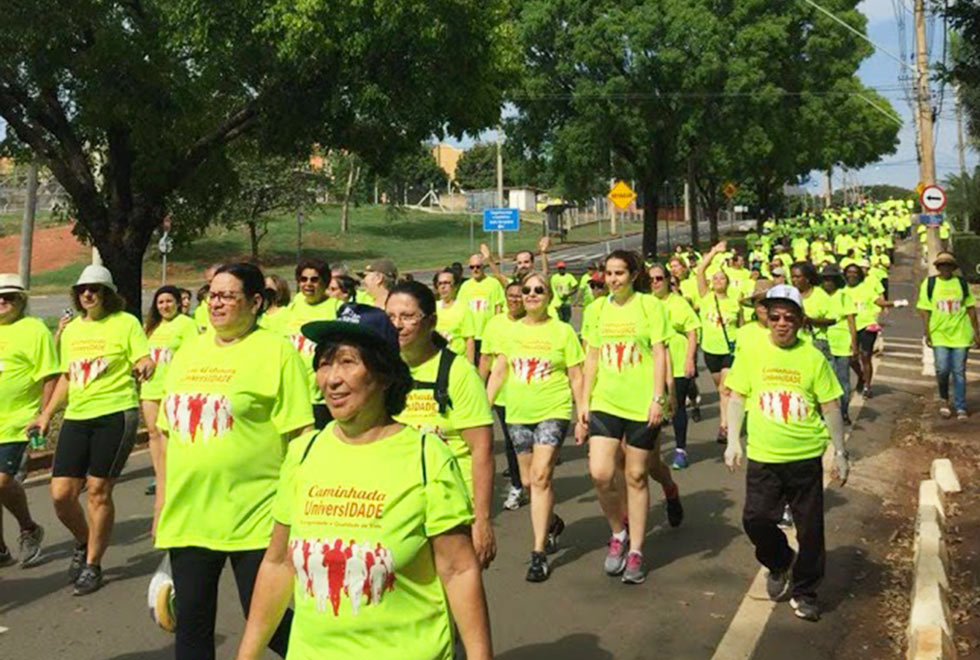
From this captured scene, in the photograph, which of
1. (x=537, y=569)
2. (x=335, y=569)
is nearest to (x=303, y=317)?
(x=537, y=569)

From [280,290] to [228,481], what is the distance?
4.53 metres

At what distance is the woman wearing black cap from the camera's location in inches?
104

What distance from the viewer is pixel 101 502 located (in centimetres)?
621

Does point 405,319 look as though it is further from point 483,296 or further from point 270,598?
point 483,296

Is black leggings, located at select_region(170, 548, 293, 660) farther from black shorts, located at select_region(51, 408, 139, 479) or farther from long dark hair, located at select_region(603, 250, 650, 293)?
long dark hair, located at select_region(603, 250, 650, 293)

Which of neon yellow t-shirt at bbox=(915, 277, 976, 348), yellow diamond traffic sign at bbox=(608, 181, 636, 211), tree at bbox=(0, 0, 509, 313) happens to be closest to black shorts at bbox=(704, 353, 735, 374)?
neon yellow t-shirt at bbox=(915, 277, 976, 348)

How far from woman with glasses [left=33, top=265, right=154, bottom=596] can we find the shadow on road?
2.62 m

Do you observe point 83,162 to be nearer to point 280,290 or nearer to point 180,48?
point 180,48

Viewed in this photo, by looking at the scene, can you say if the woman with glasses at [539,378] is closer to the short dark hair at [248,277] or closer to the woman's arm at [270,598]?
the short dark hair at [248,277]

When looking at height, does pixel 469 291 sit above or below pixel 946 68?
below

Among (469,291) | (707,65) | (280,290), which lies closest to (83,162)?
(469,291)

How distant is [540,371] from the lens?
693 centimetres

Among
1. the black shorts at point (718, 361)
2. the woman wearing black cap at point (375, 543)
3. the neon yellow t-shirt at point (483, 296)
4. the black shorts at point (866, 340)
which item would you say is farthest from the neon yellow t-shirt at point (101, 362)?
the black shorts at point (866, 340)

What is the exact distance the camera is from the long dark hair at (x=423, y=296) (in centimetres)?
436
